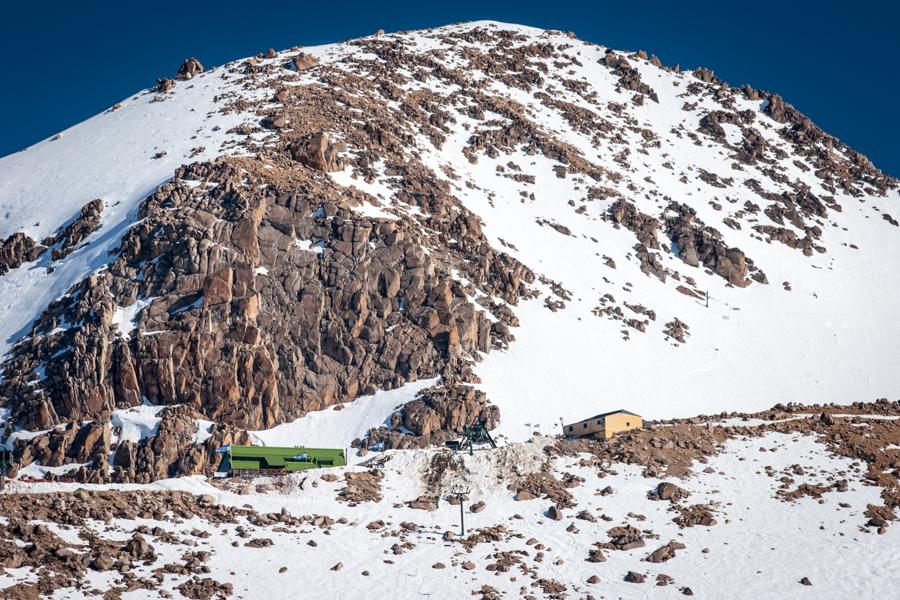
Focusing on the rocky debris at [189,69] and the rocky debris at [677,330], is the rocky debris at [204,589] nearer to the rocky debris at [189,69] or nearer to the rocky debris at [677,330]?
the rocky debris at [677,330]

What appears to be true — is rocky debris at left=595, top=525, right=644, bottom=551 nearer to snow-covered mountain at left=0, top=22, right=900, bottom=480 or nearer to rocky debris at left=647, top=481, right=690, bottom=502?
rocky debris at left=647, top=481, right=690, bottom=502

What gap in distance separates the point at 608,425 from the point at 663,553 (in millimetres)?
17026

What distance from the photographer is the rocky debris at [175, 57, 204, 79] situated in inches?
4870

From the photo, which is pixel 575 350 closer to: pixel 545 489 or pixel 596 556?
pixel 545 489

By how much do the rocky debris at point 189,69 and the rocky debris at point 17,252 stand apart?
4617 cm

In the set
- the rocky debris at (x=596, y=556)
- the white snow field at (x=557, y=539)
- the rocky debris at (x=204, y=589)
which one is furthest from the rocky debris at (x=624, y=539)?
the rocky debris at (x=204, y=589)

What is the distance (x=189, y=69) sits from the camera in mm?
124500

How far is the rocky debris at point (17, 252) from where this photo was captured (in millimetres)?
82562

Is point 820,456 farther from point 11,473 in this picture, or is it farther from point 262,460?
point 11,473

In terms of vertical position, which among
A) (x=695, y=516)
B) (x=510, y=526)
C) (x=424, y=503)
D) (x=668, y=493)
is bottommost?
(x=510, y=526)

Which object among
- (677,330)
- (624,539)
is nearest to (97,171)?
(677,330)

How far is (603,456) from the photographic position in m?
58.0

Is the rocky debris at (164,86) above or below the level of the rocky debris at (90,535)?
above

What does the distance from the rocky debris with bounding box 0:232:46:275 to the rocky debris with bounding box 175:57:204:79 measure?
46167 millimetres
